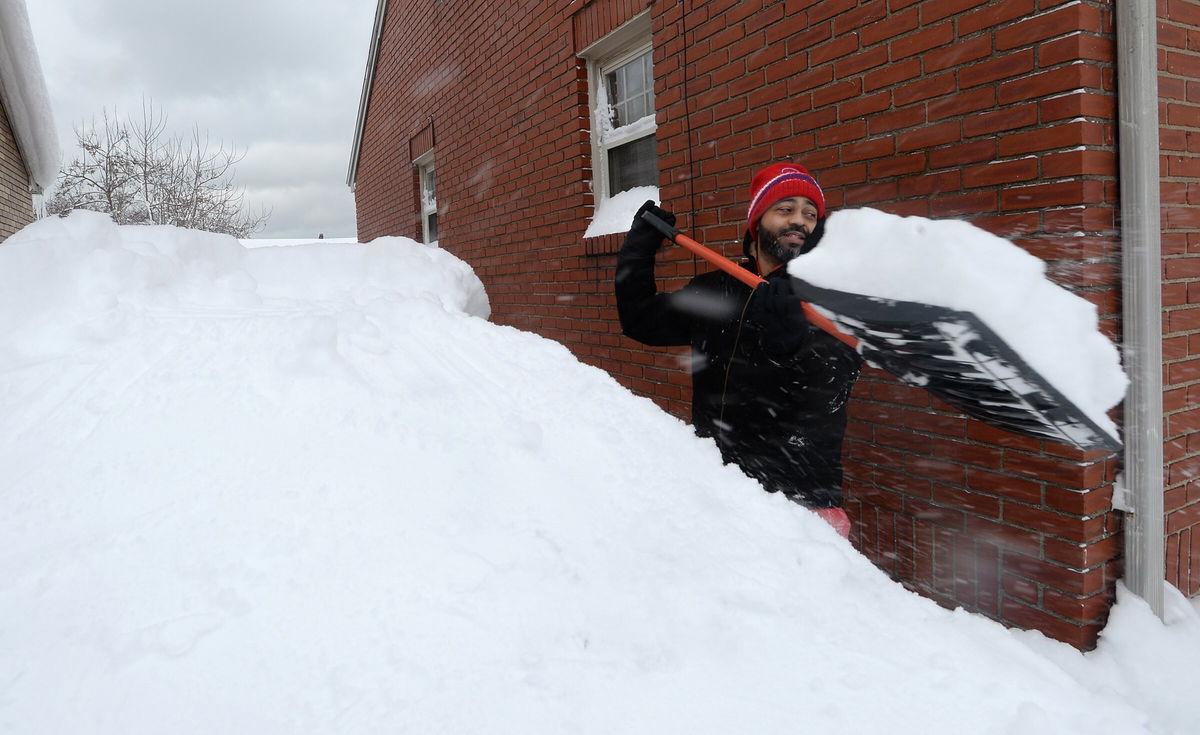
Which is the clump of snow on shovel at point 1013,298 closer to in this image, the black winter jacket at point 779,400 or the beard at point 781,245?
the black winter jacket at point 779,400

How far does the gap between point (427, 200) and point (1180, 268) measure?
317 inches

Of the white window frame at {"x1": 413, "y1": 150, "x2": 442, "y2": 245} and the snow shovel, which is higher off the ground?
the white window frame at {"x1": 413, "y1": 150, "x2": 442, "y2": 245}

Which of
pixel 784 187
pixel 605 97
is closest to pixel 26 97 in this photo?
pixel 605 97

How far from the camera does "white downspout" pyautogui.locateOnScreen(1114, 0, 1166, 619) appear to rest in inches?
83.6

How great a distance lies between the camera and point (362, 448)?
1.53m

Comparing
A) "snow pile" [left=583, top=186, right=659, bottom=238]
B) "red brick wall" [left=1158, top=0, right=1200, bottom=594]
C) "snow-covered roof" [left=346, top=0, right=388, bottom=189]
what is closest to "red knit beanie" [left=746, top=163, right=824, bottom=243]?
"red brick wall" [left=1158, top=0, right=1200, bottom=594]

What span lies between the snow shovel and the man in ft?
0.71

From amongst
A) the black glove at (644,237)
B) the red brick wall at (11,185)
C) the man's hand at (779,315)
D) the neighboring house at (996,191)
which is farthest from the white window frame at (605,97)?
the red brick wall at (11,185)

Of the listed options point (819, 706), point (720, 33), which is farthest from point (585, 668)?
point (720, 33)

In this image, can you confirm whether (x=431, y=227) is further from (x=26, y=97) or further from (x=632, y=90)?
(x=26, y=97)

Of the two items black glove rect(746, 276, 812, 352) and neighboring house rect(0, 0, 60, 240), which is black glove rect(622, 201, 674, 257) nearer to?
black glove rect(746, 276, 812, 352)

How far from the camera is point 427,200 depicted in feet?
29.6

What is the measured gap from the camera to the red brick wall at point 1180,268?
233 cm

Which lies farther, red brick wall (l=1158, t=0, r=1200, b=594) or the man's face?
the man's face
